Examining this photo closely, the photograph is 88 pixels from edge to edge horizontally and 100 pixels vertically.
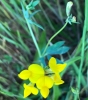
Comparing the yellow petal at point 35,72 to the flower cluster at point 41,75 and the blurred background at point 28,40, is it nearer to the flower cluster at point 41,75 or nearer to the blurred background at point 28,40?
the flower cluster at point 41,75

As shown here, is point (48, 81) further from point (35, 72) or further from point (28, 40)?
point (28, 40)

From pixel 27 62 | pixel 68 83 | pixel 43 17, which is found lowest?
pixel 68 83

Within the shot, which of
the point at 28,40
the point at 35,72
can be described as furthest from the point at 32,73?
the point at 28,40

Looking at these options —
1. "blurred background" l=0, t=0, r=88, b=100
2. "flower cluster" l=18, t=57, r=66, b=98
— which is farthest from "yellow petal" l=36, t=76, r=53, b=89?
"blurred background" l=0, t=0, r=88, b=100

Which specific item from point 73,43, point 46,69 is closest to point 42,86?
point 46,69

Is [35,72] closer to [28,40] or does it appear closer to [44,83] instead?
[44,83]

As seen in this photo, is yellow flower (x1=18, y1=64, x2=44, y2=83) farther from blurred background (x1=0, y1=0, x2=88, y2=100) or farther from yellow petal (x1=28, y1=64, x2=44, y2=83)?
blurred background (x1=0, y1=0, x2=88, y2=100)

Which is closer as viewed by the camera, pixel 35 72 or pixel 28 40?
pixel 35 72

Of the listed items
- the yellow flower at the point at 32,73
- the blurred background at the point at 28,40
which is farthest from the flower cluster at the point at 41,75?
the blurred background at the point at 28,40

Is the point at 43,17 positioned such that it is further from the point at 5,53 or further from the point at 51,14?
the point at 5,53
